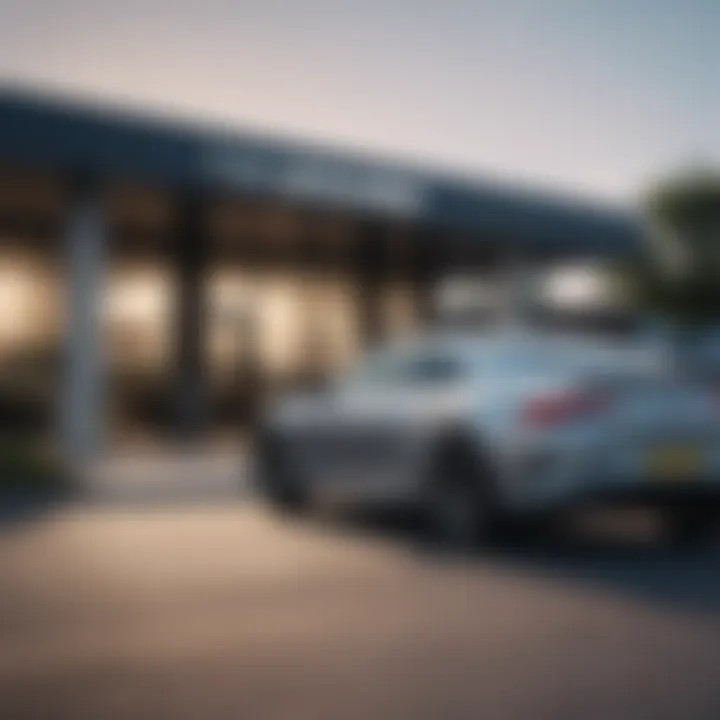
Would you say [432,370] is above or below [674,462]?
above

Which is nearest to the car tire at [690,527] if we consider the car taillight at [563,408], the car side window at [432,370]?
the car taillight at [563,408]

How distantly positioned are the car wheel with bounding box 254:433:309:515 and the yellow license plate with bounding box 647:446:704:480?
9.94ft

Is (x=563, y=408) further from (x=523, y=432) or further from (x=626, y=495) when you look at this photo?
(x=626, y=495)

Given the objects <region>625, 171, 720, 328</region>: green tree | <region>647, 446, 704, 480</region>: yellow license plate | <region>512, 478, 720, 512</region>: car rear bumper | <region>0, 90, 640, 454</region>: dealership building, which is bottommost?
<region>512, 478, 720, 512</region>: car rear bumper

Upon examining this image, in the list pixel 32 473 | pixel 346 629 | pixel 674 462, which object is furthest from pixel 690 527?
pixel 32 473

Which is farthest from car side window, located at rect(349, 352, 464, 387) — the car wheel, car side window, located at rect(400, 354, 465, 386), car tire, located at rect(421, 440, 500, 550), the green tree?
the green tree

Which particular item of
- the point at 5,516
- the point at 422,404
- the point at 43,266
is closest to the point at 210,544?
Answer: the point at 422,404

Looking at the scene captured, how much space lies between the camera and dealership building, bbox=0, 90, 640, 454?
17.5m

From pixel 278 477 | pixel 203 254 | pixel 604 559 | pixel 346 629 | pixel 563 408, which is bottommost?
pixel 346 629

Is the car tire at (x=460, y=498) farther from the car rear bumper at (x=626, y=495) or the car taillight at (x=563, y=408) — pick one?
the car taillight at (x=563, y=408)

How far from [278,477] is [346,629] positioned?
5214 millimetres

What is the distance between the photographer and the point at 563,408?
369 inches

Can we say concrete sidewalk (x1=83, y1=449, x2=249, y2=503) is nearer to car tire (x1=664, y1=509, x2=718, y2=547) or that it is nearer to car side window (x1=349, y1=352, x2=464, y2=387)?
car side window (x1=349, y1=352, x2=464, y2=387)

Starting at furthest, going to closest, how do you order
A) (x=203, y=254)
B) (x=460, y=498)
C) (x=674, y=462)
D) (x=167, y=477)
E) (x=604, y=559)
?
(x=203, y=254), (x=167, y=477), (x=460, y=498), (x=674, y=462), (x=604, y=559)
